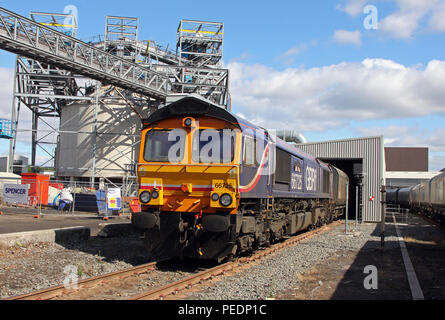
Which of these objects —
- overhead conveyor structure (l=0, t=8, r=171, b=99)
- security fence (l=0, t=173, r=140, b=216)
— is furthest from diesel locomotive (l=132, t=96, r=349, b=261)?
overhead conveyor structure (l=0, t=8, r=171, b=99)

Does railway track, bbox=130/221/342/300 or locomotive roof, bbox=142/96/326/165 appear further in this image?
locomotive roof, bbox=142/96/326/165

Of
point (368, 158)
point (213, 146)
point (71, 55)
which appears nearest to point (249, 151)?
point (213, 146)

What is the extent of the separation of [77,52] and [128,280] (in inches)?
918

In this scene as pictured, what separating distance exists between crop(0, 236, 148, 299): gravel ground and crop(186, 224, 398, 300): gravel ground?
2.90 metres

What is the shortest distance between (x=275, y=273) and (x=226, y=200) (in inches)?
83.1

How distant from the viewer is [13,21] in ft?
71.7

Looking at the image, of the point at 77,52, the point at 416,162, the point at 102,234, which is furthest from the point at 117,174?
the point at 416,162

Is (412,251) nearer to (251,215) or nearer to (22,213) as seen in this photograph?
(251,215)

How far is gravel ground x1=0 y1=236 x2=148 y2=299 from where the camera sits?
25.8 ft

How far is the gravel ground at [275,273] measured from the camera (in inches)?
290

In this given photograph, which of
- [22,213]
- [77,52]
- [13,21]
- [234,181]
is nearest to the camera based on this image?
[234,181]

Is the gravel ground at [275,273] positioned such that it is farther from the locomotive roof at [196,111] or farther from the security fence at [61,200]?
the security fence at [61,200]

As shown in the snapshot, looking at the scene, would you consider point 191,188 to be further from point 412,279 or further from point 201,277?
point 412,279

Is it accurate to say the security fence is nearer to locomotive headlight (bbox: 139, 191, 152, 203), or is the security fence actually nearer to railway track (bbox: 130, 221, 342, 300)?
railway track (bbox: 130, 221, 342, 300)
